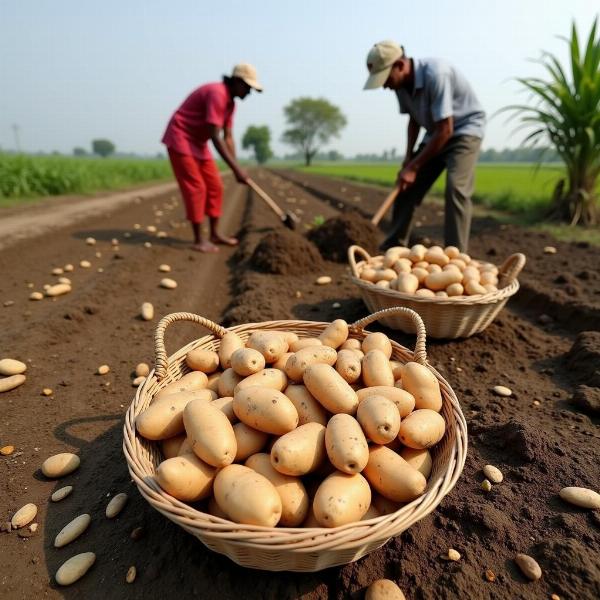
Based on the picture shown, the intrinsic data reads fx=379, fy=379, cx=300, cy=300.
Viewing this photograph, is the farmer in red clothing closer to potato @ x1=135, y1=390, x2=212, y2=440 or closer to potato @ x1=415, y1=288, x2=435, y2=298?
potato @ x1=415, y1=288, x2=435, y2=298

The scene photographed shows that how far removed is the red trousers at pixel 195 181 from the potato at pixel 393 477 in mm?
5258

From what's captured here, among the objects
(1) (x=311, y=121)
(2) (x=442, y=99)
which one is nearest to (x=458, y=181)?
(2) (x=442, y=99)

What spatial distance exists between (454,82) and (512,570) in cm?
454

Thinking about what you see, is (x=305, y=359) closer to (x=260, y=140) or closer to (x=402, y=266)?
(x=402, y=266)

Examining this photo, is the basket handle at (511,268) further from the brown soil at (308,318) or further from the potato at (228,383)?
the potato at (228,383)

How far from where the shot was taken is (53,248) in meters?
6.18

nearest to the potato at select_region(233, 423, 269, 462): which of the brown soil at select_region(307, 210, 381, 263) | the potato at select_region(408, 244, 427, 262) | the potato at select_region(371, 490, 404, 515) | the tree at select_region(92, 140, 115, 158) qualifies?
the potato at select_region(371, 490, 404, 515)

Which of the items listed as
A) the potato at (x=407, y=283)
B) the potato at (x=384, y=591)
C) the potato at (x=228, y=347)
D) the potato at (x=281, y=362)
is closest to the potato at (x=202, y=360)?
the potato at (x=228, y=347)

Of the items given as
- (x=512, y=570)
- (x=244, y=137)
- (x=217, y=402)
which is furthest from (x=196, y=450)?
(x=244, y=137)

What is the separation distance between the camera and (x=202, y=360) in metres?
2.07

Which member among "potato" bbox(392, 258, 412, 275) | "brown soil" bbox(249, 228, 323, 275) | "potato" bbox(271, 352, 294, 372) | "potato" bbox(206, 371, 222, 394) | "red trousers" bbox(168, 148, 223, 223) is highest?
"red trousers" bbox(168, 148, 223, 223)

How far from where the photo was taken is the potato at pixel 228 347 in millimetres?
2057

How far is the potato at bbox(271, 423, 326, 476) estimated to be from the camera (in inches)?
53.6

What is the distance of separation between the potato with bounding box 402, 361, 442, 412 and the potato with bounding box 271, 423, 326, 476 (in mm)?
501
